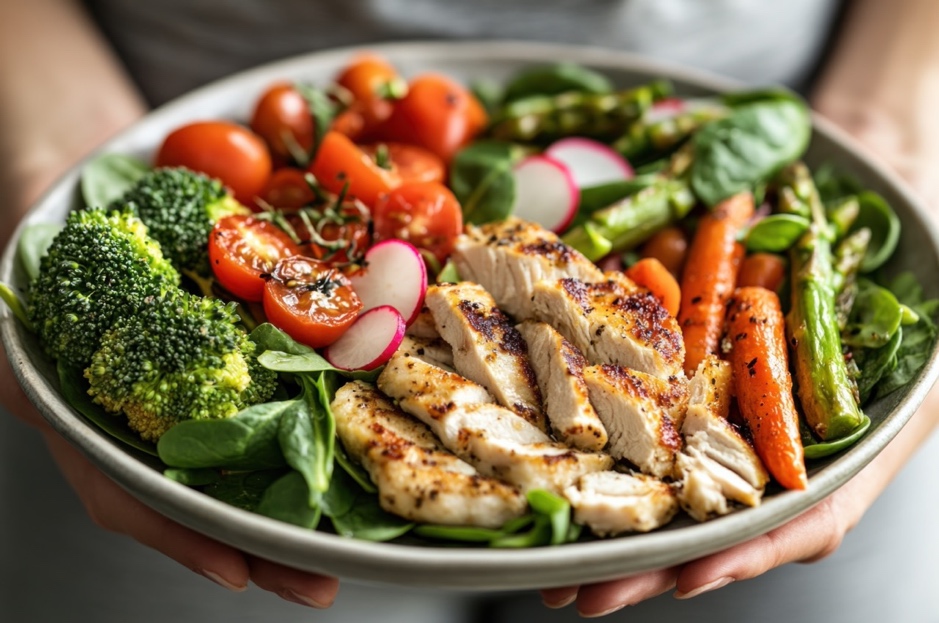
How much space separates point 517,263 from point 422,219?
1.53ft

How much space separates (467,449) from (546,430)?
0.82 ft

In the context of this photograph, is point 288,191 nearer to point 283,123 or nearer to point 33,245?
point 283,123

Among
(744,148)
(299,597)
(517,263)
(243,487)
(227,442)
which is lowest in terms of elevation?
(299,597)

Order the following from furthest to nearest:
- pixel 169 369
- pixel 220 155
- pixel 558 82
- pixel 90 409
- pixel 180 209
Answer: pixel 558 82
pixel 220 155
pixel 180 209
pixel 90 409
pixel 169 369

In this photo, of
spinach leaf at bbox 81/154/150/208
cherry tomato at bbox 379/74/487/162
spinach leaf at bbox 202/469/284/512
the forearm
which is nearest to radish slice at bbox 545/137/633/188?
cherry tomato at bbox 379/74/487/162

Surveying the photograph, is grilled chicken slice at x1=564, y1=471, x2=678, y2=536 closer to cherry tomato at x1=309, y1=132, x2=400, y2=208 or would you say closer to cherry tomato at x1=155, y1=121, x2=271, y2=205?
cherry tomato at x1=309, y1=132, x2=400, y2=208

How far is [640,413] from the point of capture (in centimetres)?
220

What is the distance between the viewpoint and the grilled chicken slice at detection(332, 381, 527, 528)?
207 cm

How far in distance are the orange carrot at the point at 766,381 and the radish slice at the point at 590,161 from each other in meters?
0.89

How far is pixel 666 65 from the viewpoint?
414 cm

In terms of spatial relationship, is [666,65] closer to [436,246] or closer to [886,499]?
[436,246]

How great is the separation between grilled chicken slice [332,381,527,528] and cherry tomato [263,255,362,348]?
0.33 meters

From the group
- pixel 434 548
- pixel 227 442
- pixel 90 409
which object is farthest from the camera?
pixel 90 409

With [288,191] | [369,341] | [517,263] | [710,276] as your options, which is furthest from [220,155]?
[710,276]
